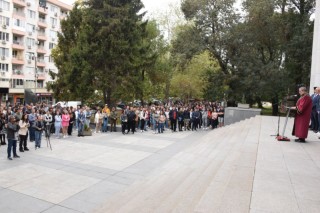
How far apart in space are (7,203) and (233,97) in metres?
27.5

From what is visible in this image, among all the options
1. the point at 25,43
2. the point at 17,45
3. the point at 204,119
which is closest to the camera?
→ the point at 204,119

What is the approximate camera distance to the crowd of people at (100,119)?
15624 millimetres

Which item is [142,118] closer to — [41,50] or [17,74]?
[17,74]

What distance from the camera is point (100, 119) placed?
70.0 feet

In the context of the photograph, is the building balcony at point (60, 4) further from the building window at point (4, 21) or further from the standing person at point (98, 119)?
the standing person at point (98, 119)

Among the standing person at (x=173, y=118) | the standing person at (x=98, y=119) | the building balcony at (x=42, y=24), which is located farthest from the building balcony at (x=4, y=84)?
the standing person at (x=173, y=118)

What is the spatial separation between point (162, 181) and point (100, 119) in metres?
14.1

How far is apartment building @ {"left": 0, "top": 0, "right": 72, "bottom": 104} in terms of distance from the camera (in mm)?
47594

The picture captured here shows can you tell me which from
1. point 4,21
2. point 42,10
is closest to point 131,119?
point 4,21

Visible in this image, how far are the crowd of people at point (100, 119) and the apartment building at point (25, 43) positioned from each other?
29075 mm

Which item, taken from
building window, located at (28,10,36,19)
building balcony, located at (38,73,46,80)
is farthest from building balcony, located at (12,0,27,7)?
building balcony, located at (38,73,46,80)

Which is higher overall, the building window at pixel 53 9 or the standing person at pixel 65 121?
the building window at pixel 53 9

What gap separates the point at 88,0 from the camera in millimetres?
27938

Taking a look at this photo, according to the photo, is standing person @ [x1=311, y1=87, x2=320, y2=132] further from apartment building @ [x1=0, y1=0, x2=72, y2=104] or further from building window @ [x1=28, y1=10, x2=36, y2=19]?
building window @ [x1=28, y1=10, x2=36, y2=19]
